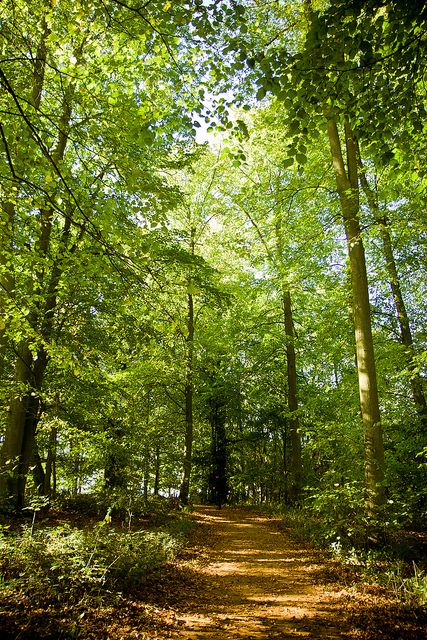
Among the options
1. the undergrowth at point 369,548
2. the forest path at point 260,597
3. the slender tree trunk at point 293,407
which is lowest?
the forest path at point 260,597

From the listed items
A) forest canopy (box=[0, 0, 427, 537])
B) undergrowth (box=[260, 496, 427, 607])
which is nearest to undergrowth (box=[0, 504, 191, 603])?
forest canopy (box=[0, 0, 427, 537])

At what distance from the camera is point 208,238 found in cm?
1755

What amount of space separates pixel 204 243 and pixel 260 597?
13.9 meters

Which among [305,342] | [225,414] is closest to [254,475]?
[225,414]

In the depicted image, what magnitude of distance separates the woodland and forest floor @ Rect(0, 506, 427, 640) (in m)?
0.73

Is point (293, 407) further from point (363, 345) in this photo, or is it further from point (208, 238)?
point (208, 238)

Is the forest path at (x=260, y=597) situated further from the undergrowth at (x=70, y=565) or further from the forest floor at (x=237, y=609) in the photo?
the undergrowth at (x=70, y=565)

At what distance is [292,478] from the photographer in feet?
47.9

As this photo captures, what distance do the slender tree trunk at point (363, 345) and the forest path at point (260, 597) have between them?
6.19 feet

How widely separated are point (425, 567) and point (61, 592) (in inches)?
209

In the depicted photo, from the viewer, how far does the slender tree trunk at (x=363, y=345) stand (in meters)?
7.43

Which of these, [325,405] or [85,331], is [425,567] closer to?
[325,405]

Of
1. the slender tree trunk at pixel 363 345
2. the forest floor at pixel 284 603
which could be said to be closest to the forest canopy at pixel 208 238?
the slender tree trunk at pixel 363 345

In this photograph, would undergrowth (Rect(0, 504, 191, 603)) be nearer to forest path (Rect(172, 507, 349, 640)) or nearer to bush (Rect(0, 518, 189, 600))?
bush (Rect(0, 518, 189, 600))
